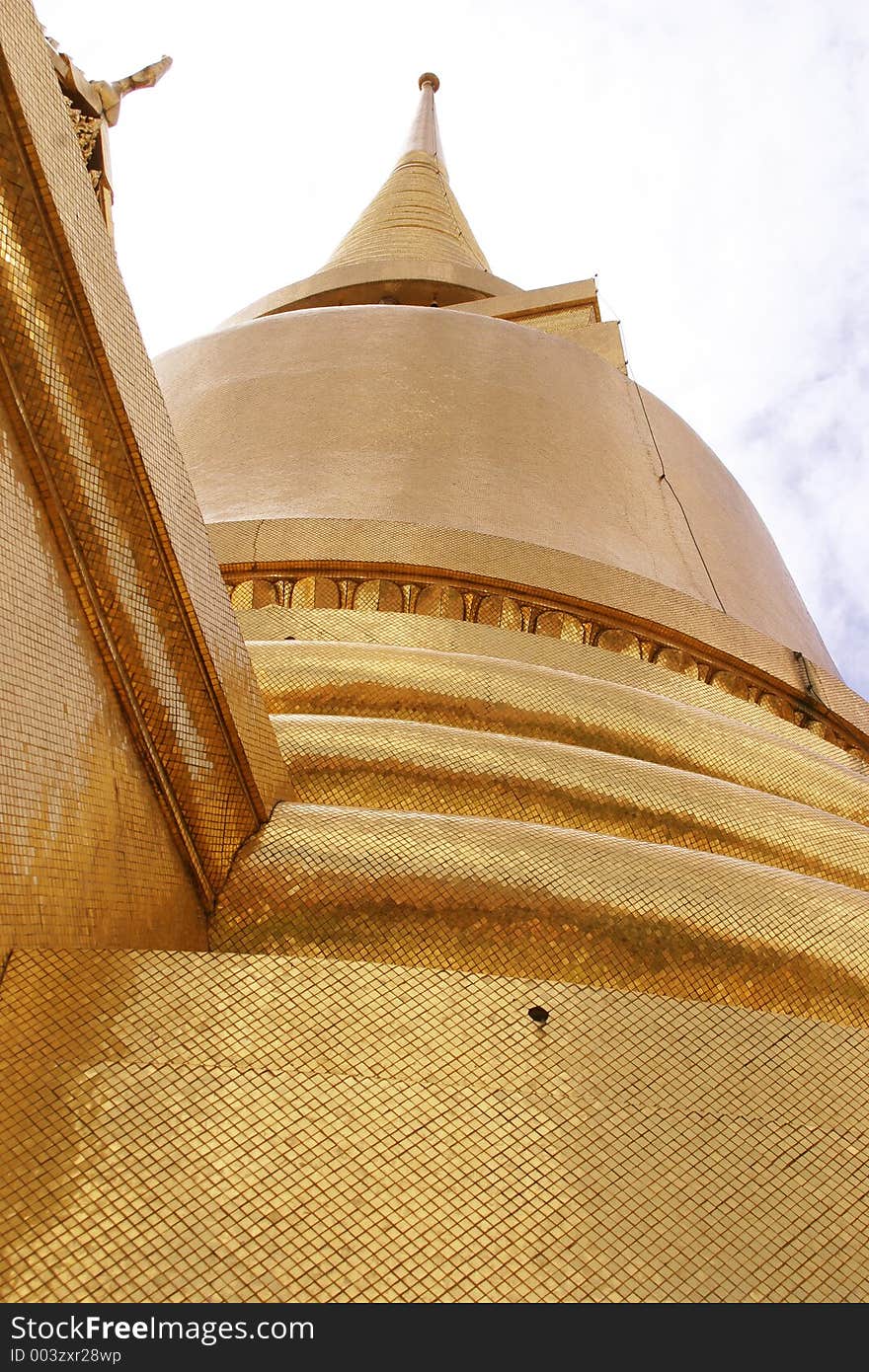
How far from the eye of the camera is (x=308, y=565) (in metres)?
3.12

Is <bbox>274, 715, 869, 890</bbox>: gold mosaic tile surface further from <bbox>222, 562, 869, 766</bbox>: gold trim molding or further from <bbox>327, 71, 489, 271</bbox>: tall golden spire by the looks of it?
<bbox>327, 71, 489, 271</bbox>: tall golden spire

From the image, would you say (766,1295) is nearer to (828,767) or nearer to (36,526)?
(36,526)

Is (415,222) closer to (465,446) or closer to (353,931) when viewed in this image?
(465,446)

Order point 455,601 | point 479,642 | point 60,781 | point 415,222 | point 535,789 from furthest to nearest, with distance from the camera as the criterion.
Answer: point 415,222 → point 455,601 → point 479,642 → point 535,789 → point 60,781

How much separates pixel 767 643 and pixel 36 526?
2.41 metres

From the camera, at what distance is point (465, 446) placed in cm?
394

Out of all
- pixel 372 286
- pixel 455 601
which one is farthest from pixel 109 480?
pixel 372 286

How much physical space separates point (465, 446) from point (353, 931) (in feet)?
8.63

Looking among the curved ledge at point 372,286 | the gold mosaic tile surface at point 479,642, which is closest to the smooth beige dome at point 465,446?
the gold mosaic tile surface at point 479,642

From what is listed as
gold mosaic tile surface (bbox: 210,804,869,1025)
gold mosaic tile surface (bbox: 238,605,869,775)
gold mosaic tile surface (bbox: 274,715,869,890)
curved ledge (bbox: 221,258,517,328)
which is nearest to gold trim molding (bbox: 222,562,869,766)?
gold mosaic tile surface (bbox: 238,605,869,775)

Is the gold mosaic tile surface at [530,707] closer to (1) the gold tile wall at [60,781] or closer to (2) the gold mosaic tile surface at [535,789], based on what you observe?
(2) the gold mosaic tile surface at [535,789]

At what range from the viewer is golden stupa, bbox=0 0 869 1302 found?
1042mm

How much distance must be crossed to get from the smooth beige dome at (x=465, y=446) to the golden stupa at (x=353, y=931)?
1032 mm
